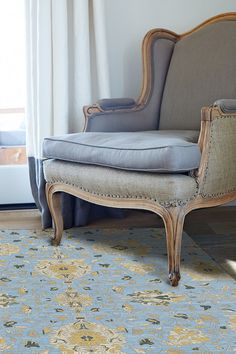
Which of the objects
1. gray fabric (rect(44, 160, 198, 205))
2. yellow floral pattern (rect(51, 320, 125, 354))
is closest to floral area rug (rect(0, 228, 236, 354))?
yellow floral pattern (rect(51, 320, 125, 354))

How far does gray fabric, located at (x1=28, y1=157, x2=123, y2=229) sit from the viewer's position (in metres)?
2.42

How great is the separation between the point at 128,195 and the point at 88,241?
1.56ft

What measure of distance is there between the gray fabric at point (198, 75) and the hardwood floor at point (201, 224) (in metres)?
0.46

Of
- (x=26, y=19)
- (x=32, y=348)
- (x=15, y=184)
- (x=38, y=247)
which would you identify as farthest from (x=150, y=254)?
(x=26, y=19)

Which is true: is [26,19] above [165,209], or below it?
above

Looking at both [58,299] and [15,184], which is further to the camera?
[15,184]

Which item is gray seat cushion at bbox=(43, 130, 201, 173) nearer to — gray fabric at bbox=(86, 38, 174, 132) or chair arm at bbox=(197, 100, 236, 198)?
chair arm at bbox=(197, 100, 236, 198)

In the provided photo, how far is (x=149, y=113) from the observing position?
2.45 meters

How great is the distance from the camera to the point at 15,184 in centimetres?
280

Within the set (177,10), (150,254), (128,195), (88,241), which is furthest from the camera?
(177,10)

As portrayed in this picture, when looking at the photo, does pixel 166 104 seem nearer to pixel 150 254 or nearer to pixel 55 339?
pixel 150 254

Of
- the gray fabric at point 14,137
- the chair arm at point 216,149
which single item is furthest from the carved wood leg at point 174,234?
the gray fabric at point 14,137

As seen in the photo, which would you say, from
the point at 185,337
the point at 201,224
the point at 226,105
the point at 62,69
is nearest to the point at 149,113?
the point at 62,69

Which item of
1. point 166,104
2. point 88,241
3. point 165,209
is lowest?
point 88,241
